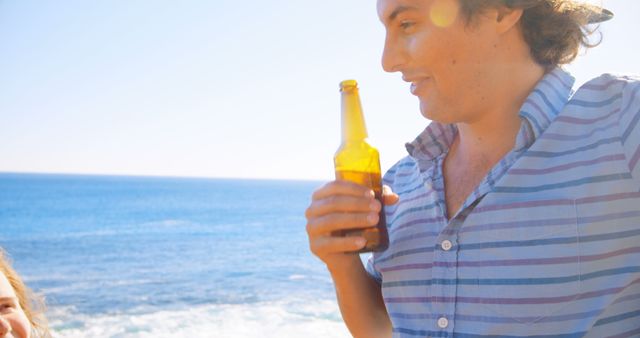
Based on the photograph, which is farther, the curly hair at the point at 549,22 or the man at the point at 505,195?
the curly hair at the point at 549,22

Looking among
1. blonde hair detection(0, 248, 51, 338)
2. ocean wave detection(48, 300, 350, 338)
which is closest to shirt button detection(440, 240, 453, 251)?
blonde hair detection(0, 248, 51, 338)

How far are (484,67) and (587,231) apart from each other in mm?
575

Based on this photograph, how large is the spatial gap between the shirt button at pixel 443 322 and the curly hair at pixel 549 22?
883 mm

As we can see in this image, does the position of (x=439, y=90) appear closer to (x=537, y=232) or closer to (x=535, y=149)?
(x=535, y=149)

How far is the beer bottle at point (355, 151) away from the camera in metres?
1.97

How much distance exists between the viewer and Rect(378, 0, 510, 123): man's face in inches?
72.5

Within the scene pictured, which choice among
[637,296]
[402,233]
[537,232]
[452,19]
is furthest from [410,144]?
[637,296]

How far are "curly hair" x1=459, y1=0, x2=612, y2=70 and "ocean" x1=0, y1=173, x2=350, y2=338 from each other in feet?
19.4

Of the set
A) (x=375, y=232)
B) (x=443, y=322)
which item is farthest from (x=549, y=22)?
(x=443, y=322)

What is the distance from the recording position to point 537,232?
165 centimetres

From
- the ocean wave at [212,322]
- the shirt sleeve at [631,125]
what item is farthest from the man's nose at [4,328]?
the ocean wave at [212,322]

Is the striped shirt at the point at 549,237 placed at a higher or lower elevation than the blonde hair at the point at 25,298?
higher

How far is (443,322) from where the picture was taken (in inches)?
68.9

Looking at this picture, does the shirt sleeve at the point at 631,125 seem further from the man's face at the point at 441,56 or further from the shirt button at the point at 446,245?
the shirt button at the point at 446,245
